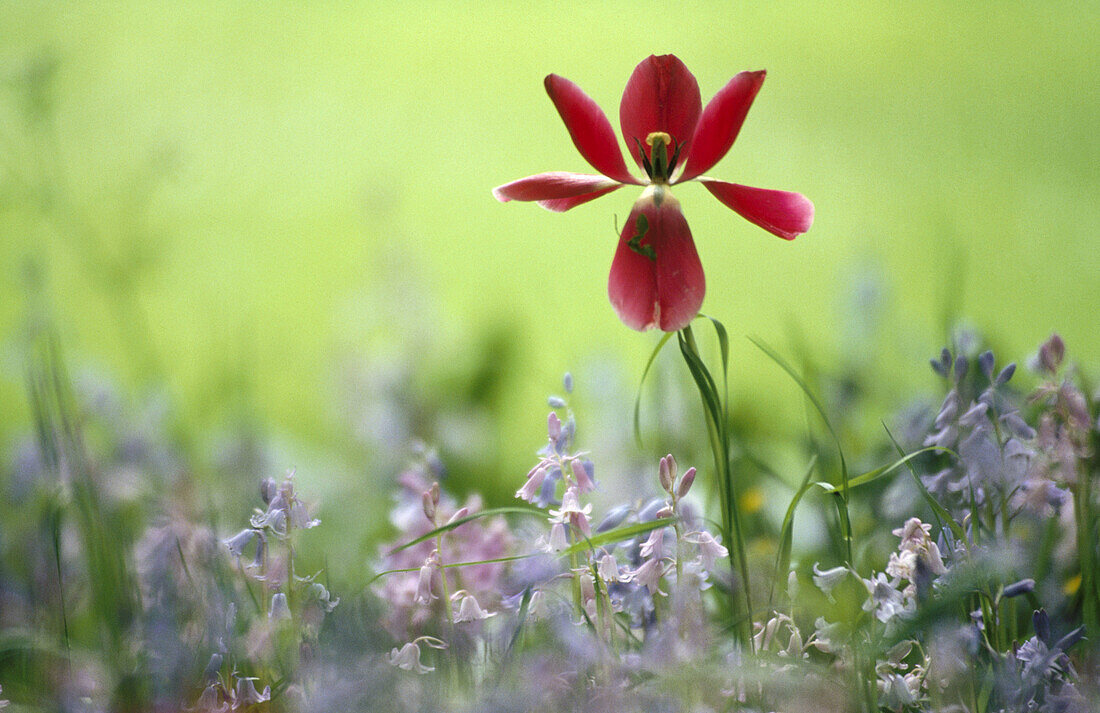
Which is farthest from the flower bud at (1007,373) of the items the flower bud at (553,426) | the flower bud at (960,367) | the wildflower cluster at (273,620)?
the wildflower cluster at (273,620)

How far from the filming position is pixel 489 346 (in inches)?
62.2

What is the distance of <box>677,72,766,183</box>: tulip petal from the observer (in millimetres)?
486

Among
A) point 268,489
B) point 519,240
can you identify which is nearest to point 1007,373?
point 268,489

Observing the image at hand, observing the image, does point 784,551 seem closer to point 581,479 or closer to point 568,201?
point 581,479

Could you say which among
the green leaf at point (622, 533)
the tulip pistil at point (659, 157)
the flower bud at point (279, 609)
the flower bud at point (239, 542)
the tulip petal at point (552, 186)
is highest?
the tulip pistil at point (659, 157)

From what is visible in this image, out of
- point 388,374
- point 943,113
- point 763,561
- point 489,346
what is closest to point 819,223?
point 943,113

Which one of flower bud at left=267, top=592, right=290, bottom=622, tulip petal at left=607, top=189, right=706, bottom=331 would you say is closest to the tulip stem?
tulip petal at left=607, top=189, right=706, bottom=331

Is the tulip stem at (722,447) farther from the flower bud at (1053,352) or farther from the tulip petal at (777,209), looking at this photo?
the flower bud at (1053,352)

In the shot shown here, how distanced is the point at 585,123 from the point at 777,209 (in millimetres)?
106

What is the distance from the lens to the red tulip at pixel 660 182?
490 mm

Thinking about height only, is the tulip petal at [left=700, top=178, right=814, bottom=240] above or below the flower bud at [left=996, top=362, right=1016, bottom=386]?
above

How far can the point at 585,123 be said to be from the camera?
0.50 m

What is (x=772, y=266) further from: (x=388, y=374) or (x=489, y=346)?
(x=388, y=374)

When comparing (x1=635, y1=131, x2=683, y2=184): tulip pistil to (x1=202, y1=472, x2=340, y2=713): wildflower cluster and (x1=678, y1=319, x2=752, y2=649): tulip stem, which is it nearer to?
(x1=678, y1=319, x2=752, y2=649): tulip stem
